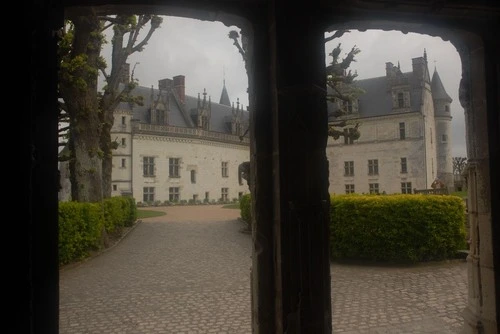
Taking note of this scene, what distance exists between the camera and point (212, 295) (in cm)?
661

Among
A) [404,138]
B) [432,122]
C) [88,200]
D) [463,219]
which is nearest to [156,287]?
[88,200]

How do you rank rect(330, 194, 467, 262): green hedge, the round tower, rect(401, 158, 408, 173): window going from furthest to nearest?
the round tower < rect(401, 158, 408, 173): window < rect(330, 194, 467, 262): green hedge

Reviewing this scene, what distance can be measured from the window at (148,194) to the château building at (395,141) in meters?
15.2

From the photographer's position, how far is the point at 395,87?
34.1m

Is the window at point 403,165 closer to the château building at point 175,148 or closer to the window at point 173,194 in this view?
the château building at point 175,148

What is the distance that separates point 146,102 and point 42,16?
35890mm

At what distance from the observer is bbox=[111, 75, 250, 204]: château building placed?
3394 centimetres

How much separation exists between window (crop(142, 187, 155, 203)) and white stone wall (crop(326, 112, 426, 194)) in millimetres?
15156

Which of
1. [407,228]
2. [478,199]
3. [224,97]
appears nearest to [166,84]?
[224,97]

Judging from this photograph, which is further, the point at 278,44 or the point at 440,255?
the point at 440,255

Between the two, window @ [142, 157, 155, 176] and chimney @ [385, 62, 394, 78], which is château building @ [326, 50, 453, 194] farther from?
window @ [142, 157, 155, 176]

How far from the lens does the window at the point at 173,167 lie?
36.6m

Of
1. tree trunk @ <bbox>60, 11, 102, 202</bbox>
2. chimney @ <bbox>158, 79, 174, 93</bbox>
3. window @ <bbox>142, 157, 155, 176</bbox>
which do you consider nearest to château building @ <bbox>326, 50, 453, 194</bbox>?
window @ <bbox>142, 157, 155, 176</bbox>

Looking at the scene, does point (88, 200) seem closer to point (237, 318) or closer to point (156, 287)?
point (156, 287)
